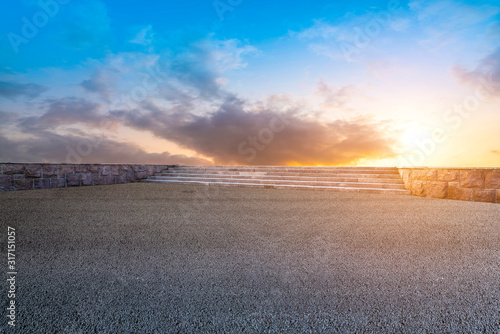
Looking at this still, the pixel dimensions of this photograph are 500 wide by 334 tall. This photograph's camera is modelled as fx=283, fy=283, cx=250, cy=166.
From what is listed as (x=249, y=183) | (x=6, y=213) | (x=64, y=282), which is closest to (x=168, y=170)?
(x=249, y=183)

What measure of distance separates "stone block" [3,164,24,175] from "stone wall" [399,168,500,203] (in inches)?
527

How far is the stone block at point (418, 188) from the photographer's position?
9.21 meters

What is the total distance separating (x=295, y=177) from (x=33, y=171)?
9.85 meters

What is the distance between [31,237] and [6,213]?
8.44 feet

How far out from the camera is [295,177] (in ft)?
39.6

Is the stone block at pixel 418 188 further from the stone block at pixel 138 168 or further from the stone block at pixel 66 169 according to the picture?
the stone block at pixel 66 169

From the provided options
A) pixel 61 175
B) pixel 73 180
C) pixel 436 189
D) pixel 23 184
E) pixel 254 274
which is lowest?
pixel 254 274

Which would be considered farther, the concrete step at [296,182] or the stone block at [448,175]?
the concrete step at [296,182]

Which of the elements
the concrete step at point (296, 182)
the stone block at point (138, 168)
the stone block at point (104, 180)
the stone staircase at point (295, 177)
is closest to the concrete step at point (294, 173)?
the stone staircase at point (295, 177)

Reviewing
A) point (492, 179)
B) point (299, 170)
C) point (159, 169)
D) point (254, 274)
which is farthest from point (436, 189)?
point (159, 169)

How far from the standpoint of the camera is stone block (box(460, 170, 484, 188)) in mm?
8055

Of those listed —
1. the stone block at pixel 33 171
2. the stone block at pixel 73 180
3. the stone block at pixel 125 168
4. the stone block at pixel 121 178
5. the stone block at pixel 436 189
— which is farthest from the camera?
the stone block at pixel 125 168

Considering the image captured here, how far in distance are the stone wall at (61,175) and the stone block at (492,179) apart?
13.6 metres

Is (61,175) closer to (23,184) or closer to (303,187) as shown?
(23,184)
